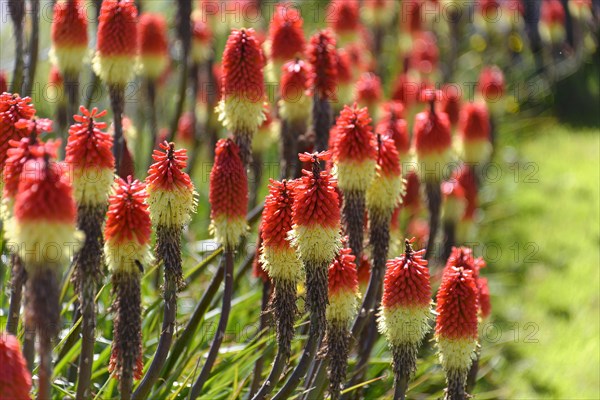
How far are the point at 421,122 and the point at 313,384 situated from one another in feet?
6.20

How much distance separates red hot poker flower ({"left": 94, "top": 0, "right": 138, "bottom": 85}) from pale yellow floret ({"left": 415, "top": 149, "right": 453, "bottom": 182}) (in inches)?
70.1

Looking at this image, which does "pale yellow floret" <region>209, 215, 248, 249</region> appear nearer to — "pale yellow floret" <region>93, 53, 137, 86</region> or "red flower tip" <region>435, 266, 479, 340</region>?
"red flower tip" <region>435, 266, 479, 340</region>

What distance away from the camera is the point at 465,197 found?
6.60 metres

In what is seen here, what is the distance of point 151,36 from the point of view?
6535 millimetres

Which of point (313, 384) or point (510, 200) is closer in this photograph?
point (313, 384)

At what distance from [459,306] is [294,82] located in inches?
70.0

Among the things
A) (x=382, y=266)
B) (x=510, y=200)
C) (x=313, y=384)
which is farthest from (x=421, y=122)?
(x=510, y=200)

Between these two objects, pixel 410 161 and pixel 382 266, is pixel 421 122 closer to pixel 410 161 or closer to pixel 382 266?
pixel 410 161

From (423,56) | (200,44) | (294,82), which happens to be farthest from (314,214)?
(423,56)

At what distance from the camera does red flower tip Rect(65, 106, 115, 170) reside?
310 cm

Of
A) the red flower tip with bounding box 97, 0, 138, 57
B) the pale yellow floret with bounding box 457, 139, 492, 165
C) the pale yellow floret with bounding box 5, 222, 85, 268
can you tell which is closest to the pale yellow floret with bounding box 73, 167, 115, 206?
the pale yellow floret with bounding box 5, 222, 85, 268

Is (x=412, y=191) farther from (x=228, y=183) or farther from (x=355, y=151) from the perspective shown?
(x=228, y=183)

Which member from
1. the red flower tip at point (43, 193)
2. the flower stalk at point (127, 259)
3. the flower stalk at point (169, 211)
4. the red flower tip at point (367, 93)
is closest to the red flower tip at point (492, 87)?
the red flower tip at point (367, 93)

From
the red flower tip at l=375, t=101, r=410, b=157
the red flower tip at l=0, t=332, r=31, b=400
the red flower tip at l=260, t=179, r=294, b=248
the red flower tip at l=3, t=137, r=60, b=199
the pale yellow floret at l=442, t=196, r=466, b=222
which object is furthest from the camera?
the pale yellow floret at l=442, t=196, r=466, b=222
